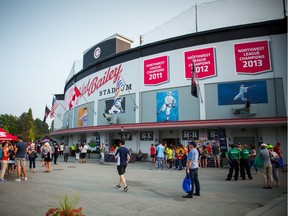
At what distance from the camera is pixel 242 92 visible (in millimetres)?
20766

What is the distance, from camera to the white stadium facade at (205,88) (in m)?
Answer: 19.9

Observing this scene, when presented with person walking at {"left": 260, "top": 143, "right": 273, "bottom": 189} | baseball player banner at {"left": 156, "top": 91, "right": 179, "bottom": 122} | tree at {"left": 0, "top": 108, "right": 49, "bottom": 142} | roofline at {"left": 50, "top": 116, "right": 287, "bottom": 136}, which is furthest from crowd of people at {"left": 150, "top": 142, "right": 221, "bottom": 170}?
tree at {"left": 0, "top": 108, "right": 49, "bottom": 142}

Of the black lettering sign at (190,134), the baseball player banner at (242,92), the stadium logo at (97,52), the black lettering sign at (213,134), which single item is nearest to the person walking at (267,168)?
the black lettering sign at (213,134)

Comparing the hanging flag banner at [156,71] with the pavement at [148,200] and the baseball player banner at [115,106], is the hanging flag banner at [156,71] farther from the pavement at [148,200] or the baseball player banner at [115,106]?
the pavement at [148,200]

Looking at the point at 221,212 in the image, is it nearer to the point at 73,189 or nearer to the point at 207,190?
the point at 207,190

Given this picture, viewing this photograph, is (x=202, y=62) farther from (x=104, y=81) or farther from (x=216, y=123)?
(x=104, y=81)

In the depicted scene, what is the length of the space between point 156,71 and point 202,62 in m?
5.37

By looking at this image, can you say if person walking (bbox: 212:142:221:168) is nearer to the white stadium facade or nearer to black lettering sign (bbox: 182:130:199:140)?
the white stadium facade

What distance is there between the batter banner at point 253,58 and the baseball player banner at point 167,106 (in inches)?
279

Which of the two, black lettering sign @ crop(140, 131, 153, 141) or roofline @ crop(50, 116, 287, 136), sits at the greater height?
roofline @ crop(50, 116, 287, 136)

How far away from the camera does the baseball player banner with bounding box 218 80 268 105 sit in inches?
796

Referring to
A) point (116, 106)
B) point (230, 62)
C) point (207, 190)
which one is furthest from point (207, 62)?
point (207, 190)

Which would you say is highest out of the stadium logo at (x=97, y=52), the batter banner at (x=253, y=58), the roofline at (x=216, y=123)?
the stadium logo at (x=97, y=52)

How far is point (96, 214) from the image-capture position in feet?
17.4
